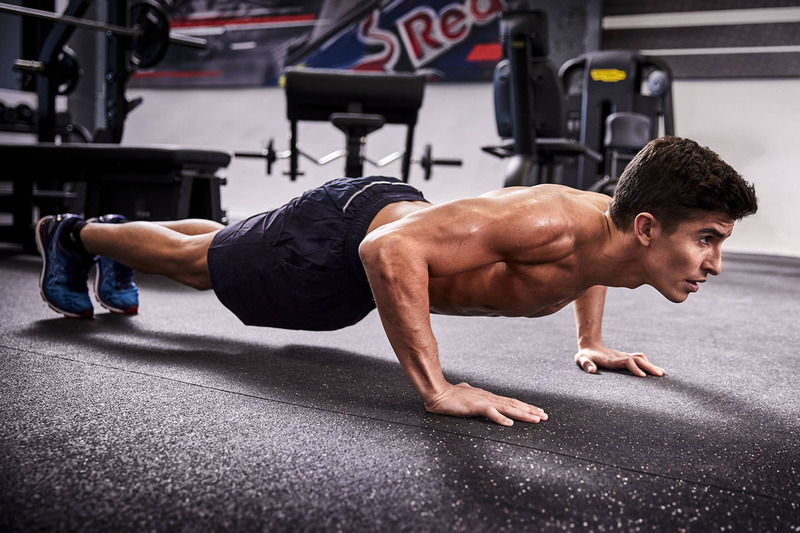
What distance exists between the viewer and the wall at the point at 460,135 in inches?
235

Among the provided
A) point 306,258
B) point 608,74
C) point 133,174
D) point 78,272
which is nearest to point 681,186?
point 306,258

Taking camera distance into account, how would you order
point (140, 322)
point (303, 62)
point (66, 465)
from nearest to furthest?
point (66, 465) < point (140, 322) < point (303, 62)

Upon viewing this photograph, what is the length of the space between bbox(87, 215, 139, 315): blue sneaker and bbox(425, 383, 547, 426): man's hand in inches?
52.1

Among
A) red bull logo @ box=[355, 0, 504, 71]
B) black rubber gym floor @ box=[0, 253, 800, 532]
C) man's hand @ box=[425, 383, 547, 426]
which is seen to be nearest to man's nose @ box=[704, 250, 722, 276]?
black rubber gym floor @ box=[0, 253, 800, 532]

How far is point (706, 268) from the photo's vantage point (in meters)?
1.25

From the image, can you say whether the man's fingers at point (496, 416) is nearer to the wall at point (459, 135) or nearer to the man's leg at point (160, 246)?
the man's leg at point (160, 246)

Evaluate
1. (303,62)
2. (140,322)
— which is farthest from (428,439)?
(303,62)

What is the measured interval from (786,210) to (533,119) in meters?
3.06

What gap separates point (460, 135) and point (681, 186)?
5.73 m

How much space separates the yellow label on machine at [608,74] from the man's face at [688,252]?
4626 millimetres

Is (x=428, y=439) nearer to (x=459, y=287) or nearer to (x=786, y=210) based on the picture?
(x=459, y=287)

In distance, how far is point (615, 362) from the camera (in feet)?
5.63

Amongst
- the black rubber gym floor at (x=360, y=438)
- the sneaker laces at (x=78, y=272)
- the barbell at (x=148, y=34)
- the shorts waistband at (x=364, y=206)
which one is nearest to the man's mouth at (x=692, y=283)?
the black rubber gym floor at (x=360, y=438)

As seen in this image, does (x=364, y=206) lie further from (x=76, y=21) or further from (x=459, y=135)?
(x=459, y=135)
